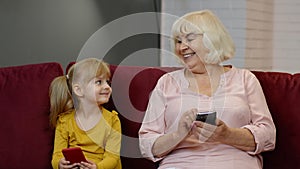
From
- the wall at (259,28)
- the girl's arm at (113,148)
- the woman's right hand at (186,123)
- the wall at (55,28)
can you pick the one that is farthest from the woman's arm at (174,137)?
the wall at (259,28)

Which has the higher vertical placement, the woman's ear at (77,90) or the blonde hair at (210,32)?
the blonde hair at (210,32)

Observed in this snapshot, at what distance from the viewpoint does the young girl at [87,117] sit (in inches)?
78.7

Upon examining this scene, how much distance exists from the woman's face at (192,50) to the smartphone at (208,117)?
0.25m

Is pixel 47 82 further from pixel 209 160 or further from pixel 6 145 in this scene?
pixel 209 160

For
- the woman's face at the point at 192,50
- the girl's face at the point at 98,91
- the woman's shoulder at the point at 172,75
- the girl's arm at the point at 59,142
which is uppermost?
the woman's face at the point at 192,50

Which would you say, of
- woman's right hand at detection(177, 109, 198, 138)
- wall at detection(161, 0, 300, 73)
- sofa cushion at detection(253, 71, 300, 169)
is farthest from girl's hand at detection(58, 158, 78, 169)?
wall at detection(161, 0, 300, 73)

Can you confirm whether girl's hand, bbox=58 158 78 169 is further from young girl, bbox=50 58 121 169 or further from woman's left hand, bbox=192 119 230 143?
woman's left hand, bbox=192 119 230 143

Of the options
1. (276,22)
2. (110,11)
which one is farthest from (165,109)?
(276,22)

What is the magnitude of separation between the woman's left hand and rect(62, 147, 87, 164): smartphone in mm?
411

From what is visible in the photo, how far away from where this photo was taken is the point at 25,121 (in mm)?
2119

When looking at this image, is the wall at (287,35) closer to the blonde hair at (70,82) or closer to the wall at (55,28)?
the wall at (55,28)

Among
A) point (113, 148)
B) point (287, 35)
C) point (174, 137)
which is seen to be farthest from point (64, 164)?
point (287, 35)

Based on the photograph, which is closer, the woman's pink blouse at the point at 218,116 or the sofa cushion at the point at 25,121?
the woman's pink blouse at the point at 218,116

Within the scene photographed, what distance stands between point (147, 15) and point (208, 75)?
70.2 inches
